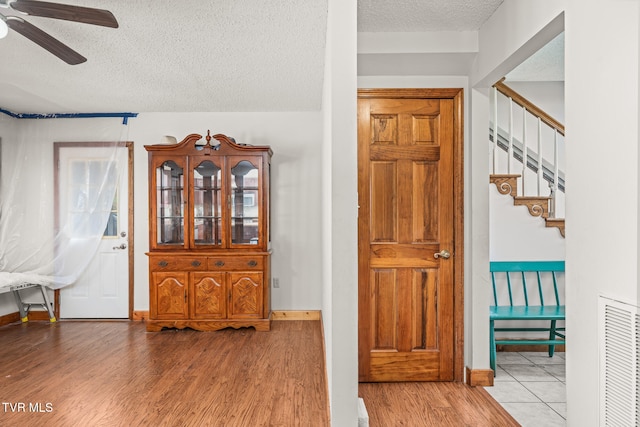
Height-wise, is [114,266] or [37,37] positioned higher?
[37,37]

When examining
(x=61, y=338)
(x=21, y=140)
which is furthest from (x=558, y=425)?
(x=61, y=338)

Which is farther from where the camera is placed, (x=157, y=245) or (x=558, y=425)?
(x=157, y=245)

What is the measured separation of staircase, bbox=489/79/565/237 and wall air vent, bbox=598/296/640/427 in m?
2.23

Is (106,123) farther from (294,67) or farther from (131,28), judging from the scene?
(294,67)

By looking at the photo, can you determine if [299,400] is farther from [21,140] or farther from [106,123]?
[106,123]

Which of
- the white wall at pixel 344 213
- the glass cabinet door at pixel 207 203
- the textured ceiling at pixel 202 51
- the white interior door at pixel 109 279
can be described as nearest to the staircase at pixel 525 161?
the textured ceiling at pixel 202 51

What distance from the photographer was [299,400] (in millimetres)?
2699

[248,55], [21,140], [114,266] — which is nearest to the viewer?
[21,140]

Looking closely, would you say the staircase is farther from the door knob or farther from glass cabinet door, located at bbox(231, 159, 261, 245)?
glass cabinet door, located at bbox(231, 159, 261, 245)

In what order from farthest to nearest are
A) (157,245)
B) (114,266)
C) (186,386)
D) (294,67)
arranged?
(114,266) → (157,245) → (294,67) → (186,386)

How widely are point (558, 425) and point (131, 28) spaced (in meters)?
3.54

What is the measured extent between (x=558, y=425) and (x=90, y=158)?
3497 mm

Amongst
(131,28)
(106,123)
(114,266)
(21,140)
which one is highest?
(131,28)

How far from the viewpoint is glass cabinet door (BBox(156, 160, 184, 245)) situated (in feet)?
14.4
